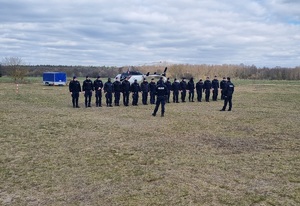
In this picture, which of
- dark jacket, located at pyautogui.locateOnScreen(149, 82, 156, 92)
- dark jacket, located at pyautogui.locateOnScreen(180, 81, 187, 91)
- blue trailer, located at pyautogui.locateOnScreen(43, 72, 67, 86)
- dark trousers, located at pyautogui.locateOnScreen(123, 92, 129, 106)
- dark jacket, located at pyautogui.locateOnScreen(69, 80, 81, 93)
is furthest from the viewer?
blue trailer, located at pyautogui.locateOnScreen(43, 72, 67, 86)

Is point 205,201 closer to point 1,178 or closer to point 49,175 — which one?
point 49,175

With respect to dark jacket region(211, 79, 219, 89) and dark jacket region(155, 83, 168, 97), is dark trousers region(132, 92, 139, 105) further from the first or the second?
dark jacket region(211, 79, 219, 89)

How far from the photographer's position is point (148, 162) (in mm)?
9227

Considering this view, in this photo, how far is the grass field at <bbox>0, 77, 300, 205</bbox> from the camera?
6.97 meters

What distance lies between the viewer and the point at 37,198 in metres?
6.92

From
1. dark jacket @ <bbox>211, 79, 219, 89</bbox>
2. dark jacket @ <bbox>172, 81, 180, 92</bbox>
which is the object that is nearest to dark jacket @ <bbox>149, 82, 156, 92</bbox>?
dark jacket @ <bbox>172, 81, 180, 92</bbox>

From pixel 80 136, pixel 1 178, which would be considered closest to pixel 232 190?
pixel 1 178

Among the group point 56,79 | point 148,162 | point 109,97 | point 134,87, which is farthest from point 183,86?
point 56,79

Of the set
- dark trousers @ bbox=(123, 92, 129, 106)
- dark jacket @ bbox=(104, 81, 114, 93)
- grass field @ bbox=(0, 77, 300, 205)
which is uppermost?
dark jacket @ bbox=(104, 81, 114, 93)

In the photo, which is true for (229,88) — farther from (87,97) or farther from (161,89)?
(87,97)

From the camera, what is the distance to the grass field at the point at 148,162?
697cm

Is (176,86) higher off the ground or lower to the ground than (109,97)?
higher

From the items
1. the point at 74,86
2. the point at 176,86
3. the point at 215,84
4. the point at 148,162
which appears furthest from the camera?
the point at 215,84

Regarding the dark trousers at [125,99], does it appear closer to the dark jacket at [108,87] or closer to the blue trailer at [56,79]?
the dark jacket at [108,87]
